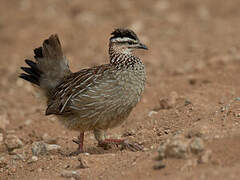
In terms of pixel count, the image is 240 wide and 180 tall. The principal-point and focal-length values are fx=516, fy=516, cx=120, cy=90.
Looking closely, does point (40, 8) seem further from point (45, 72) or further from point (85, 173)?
point (85, 173)

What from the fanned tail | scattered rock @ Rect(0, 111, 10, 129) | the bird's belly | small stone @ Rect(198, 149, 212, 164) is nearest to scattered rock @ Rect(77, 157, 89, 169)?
the bird's belly

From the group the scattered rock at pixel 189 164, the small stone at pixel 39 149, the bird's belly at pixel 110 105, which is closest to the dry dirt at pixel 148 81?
the scattered rock at pixel 189 164

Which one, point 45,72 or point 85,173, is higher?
point 45,72

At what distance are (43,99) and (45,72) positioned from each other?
0.52 metres

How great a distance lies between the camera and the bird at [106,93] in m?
7.95

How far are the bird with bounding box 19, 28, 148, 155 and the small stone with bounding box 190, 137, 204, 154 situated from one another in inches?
67.7

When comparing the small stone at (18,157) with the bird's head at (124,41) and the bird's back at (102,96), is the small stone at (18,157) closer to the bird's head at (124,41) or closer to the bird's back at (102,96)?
the bird's back at (102,96)

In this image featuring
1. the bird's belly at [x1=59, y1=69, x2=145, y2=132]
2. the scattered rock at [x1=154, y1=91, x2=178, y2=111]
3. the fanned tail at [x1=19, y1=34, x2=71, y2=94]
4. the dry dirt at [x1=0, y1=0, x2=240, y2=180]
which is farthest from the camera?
the scattered rock at [x1=154, y1=91, x2=178, y2=111]

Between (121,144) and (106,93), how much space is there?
831 mm

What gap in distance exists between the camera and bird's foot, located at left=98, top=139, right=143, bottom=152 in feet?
25.4

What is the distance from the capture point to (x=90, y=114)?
8.06 metres

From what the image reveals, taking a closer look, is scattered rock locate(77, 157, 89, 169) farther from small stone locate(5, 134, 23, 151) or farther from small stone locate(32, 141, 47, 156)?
small stone locate(5, 134, 23, 151)

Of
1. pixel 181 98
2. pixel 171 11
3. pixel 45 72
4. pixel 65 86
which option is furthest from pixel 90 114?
pixel 171 11

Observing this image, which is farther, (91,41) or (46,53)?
(91,41)
